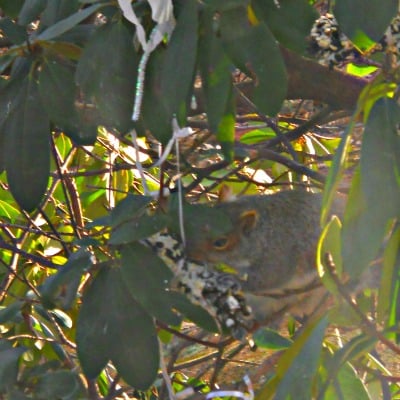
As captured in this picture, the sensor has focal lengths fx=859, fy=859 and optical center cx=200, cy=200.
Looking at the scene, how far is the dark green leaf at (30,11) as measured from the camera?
1.18m

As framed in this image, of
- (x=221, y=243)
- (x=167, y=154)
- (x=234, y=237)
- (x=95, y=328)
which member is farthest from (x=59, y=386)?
(x=234, y=237)

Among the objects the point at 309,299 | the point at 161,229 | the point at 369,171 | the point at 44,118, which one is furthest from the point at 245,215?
the point at 369,171

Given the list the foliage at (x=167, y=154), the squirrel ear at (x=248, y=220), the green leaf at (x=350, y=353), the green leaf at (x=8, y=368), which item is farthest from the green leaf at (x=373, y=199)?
the squirrel ear at (x=248, y=220)

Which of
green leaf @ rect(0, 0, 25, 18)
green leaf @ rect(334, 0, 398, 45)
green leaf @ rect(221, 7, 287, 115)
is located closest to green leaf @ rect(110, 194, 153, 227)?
green leaf @ rect(221, 7, 287, 115)

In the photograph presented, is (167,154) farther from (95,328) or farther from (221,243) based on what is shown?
(221,243)

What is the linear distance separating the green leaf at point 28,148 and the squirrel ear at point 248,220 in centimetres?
83

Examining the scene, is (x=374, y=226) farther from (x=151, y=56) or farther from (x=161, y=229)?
(x=151, y=56)

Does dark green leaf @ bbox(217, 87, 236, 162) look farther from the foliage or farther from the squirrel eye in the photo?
the squirrel eye

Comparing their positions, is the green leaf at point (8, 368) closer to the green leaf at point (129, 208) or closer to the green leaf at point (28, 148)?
the green leaf at point (28, 148)

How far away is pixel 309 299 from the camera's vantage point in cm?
170

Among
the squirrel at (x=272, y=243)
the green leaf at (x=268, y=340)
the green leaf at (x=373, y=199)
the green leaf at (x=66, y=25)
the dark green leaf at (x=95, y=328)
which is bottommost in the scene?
the squirrel at (x=272, y=243)

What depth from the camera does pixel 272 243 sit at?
2064 millimetres

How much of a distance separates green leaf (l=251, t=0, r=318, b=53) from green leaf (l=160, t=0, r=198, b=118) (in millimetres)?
112

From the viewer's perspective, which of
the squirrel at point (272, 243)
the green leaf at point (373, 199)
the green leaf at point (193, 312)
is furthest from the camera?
the squirrel at point (272, 243)
